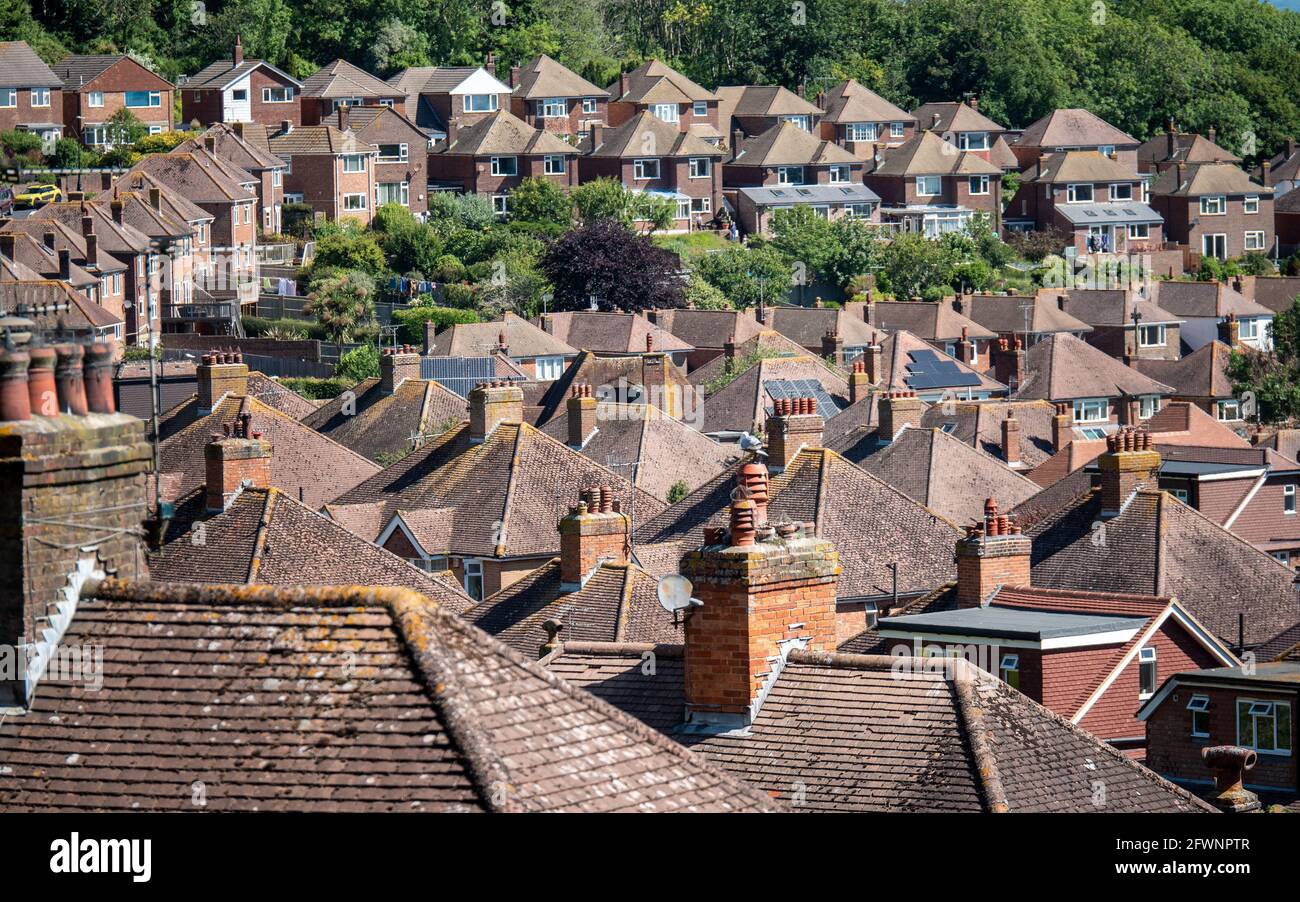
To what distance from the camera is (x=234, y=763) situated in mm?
12867

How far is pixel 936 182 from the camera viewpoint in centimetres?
13475

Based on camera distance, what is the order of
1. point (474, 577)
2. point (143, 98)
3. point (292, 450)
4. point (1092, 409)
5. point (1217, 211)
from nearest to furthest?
point (474, 577), point (292, 450), point (1092, 409), point (143, 98), point (1217, 211)

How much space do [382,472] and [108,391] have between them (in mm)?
41887

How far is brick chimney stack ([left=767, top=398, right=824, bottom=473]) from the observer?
46.7 m

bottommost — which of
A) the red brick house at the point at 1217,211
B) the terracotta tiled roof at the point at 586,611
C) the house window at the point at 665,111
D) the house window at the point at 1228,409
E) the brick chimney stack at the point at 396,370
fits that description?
the house window at the point at 1228,409

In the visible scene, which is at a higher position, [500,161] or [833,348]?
[500,161]

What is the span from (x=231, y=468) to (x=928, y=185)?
98599mm

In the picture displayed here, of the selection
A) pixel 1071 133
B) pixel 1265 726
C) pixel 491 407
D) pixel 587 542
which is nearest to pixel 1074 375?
pixel 491 407

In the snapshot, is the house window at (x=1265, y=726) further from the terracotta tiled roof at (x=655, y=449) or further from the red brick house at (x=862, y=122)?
the red brick house at (x=862, y=122)

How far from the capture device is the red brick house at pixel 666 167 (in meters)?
124

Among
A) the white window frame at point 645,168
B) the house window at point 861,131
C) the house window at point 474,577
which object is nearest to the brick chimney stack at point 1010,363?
the white window frame at point 645,168

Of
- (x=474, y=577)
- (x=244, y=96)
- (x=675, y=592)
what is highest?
(x=244, y=96)

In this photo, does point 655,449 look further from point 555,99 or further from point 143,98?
point 555,99

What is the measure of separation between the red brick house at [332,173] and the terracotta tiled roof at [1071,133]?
143 ft
